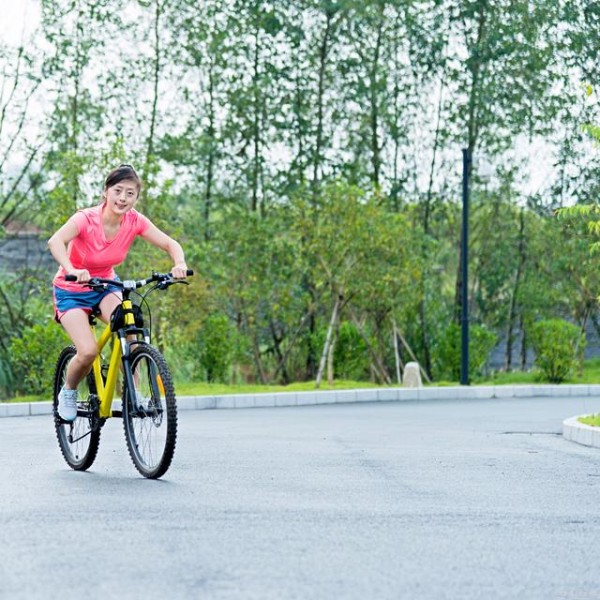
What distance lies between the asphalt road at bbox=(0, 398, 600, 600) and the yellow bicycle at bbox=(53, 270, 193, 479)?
192 millimetres

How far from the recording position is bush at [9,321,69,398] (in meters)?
22.4

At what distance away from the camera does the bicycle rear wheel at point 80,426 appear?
9.51m

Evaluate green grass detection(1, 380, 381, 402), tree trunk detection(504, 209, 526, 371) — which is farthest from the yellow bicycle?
tree trunk detection(504, 209, 526, 371)

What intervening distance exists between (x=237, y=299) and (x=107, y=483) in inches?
716

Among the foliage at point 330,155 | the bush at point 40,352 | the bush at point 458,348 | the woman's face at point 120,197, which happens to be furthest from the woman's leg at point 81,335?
the bush at point 458,348

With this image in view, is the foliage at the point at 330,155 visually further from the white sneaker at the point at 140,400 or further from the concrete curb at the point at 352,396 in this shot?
the white sneaker at the point at 140,400

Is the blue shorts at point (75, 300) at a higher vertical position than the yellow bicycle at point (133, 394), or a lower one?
higher

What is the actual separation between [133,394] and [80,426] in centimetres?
95

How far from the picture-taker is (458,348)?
29656 millimetres

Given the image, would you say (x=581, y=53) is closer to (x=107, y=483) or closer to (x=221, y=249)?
(x=221, y=249)

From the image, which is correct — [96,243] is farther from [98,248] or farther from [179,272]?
[179,272]

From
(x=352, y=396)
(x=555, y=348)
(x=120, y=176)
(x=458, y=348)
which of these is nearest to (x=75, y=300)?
(x=120, y=176)

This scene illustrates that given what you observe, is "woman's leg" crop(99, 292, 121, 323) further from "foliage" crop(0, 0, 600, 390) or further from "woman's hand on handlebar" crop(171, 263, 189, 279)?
"foliage" crop(0, 0, 600, 390)

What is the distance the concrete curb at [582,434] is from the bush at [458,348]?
14.1 metres
